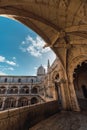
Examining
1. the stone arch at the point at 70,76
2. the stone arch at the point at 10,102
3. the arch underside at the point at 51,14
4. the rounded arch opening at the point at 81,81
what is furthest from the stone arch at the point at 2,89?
the arch underside at the point at 51,14

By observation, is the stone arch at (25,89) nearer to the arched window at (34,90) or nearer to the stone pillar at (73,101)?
the arched window at (34,90)

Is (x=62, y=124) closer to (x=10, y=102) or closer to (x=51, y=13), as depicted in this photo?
(x=51, y=13)

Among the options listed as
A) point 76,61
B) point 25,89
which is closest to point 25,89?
point 25,89

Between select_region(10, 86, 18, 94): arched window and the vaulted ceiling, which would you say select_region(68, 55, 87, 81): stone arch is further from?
select_region(10, 86, 18, 94): arched window

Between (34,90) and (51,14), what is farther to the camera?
(34,90)

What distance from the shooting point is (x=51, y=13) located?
18.0ft

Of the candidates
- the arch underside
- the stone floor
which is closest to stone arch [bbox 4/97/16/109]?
the stone floor

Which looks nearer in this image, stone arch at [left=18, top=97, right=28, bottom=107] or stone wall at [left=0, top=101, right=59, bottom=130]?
stone wall at [left=0, top=101, right=59, bottom=130]

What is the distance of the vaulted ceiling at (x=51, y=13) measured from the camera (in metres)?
4.39

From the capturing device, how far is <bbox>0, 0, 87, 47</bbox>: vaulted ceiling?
4395 millimetres

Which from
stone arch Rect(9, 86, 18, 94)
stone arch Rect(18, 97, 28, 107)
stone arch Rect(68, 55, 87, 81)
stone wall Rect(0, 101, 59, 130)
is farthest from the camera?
stone arch Rect(9, 86, 18, 94)

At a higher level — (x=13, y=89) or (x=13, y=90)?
(x=13, y=89)

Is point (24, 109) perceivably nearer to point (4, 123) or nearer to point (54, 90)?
point (4, 123)

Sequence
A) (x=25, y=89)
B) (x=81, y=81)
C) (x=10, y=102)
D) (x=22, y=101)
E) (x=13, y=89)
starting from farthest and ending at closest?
(x=25, y=89) → (x=13, y=89) → (x=22, y=101) → (x=10, y=102) → (x=81, y=81)
